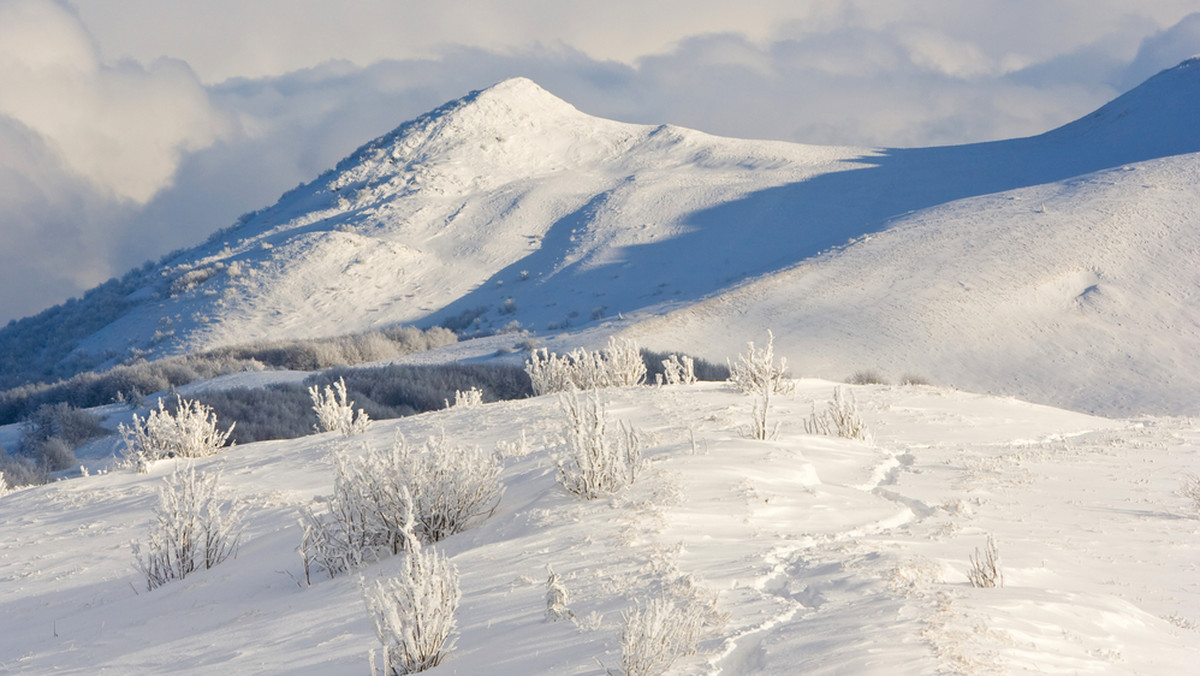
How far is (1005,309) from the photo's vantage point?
16.6m

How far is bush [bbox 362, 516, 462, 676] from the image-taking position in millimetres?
2797

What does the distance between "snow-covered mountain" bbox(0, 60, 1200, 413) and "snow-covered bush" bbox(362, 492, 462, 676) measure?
1301 cm

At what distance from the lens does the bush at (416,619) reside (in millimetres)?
2797

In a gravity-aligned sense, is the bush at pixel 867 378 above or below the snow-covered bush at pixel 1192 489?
above

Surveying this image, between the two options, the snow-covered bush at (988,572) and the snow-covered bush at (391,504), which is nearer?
the snow-covered bush at (988,572)

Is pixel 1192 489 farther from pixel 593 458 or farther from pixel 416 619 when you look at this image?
pixel 416 619

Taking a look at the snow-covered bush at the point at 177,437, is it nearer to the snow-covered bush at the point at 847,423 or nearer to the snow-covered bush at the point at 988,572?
the snow-covered bush at the point at 847,423

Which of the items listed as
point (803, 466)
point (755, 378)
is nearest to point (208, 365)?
point (755, 378)

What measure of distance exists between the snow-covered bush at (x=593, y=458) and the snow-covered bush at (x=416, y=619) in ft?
5.23

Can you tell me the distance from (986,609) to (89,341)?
1282 inches

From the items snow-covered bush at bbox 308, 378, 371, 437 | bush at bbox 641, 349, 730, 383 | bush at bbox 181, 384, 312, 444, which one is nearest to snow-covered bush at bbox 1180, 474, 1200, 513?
snow-covered bush at bbox 308, 378, 371, 437

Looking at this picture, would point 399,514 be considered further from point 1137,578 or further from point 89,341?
point 89,341

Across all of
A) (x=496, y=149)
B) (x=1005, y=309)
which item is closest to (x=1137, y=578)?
(x=1005, y=309)

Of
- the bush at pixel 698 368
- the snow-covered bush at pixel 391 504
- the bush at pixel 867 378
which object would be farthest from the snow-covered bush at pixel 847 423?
the bush at pixel 698 368
